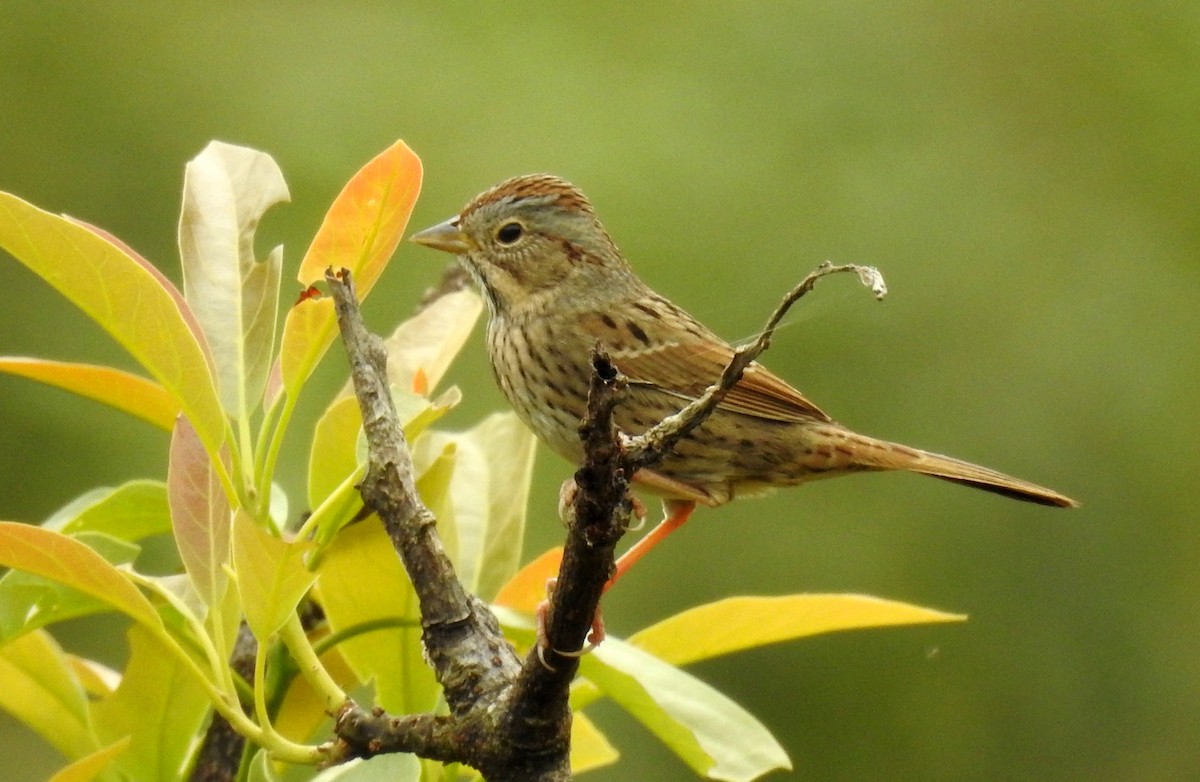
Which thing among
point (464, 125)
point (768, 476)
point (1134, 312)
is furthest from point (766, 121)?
point (768, 476)

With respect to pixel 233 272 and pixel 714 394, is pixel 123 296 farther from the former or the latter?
pixel 714 394

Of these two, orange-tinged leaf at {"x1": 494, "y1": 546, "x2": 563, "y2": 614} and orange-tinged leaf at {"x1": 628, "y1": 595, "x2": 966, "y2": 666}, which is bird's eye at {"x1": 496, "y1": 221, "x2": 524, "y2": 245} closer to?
orange-tinged leaf at {"x1": 494, "y1": 546, "x2": 563, "y2": 614}

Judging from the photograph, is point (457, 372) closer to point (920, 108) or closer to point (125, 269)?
Result: point (920, 108)

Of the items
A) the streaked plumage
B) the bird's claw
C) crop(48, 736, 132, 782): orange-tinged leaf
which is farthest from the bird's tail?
crop(48, 736, 132, 782): orange-tinged leaf

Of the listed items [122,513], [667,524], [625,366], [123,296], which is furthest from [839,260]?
[123,296]

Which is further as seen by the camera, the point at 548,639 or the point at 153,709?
the point at 153,709

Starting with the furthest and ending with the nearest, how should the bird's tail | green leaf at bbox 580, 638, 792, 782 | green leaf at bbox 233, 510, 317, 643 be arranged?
the bird's tail, green leaf at bbox 580, 638, 792, 782, green leaf at bbox 233, 510, 317, 643
